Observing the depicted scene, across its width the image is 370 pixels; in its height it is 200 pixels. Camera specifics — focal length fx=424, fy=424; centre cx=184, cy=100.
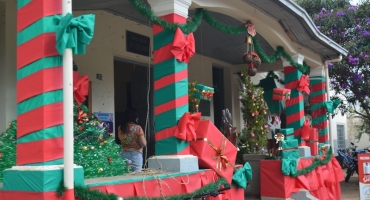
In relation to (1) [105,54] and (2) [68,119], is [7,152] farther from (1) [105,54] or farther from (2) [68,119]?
(1) [105,54]

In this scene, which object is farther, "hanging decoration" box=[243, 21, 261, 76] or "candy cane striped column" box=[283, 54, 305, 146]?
"candy cane striped column" box=[283, 54, 305, 146]

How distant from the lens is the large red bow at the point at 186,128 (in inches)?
215

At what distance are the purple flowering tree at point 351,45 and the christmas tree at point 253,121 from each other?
181 inches

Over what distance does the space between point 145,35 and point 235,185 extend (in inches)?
151

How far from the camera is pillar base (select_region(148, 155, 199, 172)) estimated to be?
539 centimetres

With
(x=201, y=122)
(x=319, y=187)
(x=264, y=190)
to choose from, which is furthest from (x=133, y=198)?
(x=319, y=187)

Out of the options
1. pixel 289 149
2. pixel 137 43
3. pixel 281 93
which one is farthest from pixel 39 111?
pixel 281 93

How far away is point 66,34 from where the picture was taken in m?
3.70

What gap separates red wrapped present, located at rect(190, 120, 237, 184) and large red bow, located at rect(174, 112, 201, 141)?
0.22m

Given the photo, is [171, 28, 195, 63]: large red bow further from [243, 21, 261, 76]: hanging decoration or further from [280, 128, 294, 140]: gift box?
[280, 128, 294, 140]: gift box

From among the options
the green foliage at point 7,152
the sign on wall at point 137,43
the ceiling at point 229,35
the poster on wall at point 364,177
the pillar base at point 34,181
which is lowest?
the poster on wall at point 364,177

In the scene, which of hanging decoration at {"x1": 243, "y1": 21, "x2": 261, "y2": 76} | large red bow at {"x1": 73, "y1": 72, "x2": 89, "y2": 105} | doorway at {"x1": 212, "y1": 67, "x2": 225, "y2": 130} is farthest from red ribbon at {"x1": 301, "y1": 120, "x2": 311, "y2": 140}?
large red bow at {"x1": 73, "y1": 72, "x2": 89, "y2": 105}

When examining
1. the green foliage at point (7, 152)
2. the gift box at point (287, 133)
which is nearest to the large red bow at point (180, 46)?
the green foliage at point (7, 152)

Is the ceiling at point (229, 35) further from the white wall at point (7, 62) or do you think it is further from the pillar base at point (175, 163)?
the pillar base at point (175, 163)
